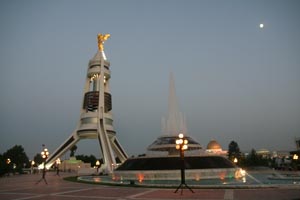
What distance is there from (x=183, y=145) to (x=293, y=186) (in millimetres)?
8399

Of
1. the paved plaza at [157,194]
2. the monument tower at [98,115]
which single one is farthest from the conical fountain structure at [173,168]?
the monument tower at [98,115]

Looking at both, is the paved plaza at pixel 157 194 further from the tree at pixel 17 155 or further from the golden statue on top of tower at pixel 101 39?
the tree at pixel 17 155

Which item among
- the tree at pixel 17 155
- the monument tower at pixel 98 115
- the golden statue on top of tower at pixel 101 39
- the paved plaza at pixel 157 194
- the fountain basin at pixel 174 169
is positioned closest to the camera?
the paved plaza at pixel 157 194

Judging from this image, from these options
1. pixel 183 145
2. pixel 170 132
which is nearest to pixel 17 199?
pixel 183 145

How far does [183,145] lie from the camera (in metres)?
21.7

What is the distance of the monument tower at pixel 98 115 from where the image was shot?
7494 cm

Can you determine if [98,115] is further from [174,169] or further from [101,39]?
[174,169]

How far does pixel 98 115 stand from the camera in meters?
76.4

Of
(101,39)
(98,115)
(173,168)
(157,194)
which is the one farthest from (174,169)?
(101,39)

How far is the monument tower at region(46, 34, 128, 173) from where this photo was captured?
7494 cm

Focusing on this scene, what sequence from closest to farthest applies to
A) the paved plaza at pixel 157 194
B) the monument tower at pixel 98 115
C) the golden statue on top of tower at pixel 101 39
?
1. the paved plaza at pixel 157 194
2. the monument tower at pixel 98 115
3. the golden statue on top of tower at pixel 101 39

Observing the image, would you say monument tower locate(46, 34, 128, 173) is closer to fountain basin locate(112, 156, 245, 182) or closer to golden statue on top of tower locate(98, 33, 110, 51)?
golden statue on top of tower locate(98, 33, 110, 51)

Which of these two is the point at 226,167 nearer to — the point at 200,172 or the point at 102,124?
→ the point at 200,172

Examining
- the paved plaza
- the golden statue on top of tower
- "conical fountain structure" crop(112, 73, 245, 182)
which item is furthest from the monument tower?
the paved plaza
